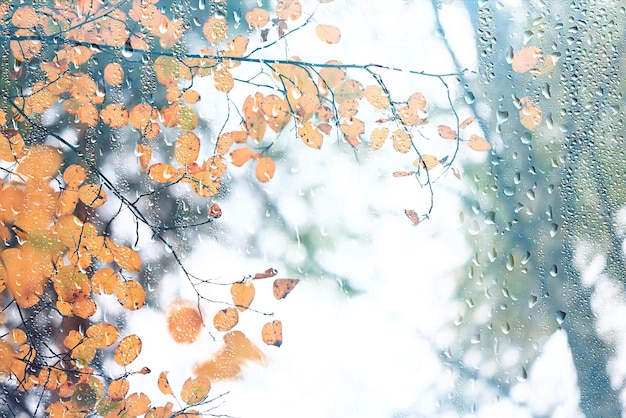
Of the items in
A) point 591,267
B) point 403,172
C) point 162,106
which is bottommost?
point 591,267

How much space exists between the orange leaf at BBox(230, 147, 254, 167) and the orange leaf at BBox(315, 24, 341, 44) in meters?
0.24

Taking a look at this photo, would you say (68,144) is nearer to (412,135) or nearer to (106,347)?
(106,347)

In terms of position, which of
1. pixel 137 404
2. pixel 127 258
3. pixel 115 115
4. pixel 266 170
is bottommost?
pixel 137 404

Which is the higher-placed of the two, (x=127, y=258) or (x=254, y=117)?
(x=254, y=117)

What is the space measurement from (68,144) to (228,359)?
491mm

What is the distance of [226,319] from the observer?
837 mm

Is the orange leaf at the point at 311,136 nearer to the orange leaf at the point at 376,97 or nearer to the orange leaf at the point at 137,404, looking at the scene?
the orange leaf at the point at 376,97

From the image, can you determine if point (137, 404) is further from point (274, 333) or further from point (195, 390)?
point (274, 333)

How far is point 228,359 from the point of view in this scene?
2.77 ft

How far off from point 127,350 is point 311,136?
517 millimetres

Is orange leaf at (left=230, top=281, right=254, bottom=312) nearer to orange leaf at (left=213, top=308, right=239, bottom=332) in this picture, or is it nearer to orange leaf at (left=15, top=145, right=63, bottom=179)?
orange leaf at (left=213, top=308, right=239, bottom=332)

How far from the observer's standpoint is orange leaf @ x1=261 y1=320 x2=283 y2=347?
0.83 m

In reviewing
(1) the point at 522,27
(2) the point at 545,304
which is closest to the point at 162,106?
(1) the point at 522,27

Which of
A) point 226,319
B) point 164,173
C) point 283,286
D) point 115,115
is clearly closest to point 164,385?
point 226,319
